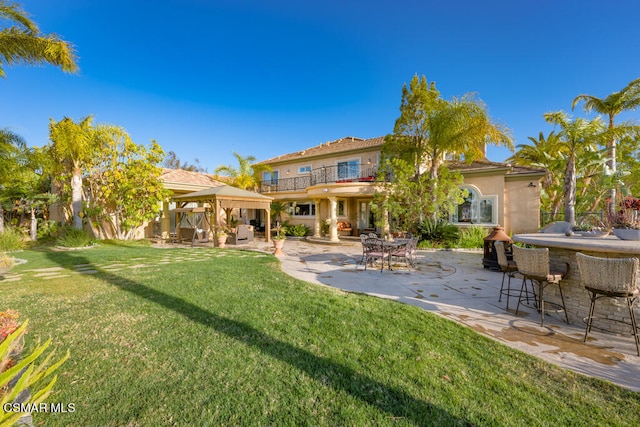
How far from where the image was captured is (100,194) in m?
15.6

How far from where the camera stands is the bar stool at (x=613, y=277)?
3414 millimetres

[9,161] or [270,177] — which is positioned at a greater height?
[270,177]

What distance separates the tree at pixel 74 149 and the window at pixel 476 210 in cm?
2002

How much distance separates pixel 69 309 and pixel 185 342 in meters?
2.83

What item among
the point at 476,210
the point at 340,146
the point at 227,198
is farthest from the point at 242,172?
the point at 476,210

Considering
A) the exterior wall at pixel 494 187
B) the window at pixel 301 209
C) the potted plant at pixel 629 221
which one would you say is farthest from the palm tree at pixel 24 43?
the exterior wall at pixel 494 187

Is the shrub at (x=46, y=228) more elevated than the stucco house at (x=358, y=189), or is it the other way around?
the stucco house at (x=358, y=189)

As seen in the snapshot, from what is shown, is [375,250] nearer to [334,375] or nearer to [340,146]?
[334,375]

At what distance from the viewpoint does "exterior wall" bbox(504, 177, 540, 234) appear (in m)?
14.6

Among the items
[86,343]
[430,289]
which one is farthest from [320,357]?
[430,289]

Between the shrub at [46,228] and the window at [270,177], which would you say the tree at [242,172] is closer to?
the window at [270,177]

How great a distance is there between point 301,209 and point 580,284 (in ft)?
64.7

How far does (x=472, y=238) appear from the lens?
44.8 ft

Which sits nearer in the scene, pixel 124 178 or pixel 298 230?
pixel 124 178
